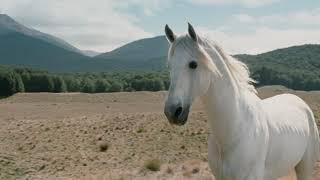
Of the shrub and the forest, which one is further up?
the shrub

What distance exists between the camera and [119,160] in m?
28.7

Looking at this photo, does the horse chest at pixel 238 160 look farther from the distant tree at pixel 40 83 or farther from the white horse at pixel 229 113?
the distant tree at pixel 40 83

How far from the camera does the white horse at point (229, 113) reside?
16.8 feet

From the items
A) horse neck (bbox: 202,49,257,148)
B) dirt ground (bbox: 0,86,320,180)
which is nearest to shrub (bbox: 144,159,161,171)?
dirt ground (bbox: 0,86,320,180)

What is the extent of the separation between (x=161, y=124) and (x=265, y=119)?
35061mm

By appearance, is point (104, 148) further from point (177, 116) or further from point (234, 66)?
point (177, 116)

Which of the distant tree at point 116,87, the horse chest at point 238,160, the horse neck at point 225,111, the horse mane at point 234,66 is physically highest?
the horse mane at point 234,66

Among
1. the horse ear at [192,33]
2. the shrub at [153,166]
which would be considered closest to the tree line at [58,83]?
the shrub at [153,166]

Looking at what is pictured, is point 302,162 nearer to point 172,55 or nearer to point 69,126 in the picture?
point 172,55

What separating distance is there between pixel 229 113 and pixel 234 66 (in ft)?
1.82

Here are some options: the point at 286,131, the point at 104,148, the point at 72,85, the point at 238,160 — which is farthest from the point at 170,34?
the point at 72,85

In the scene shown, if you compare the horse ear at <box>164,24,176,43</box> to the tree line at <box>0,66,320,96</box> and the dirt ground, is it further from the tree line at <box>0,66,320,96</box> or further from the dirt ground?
the tree line at <box>0,66,320,96</box>

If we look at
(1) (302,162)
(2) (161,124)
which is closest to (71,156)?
(2) (161,124)

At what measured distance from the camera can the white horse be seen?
512cm
